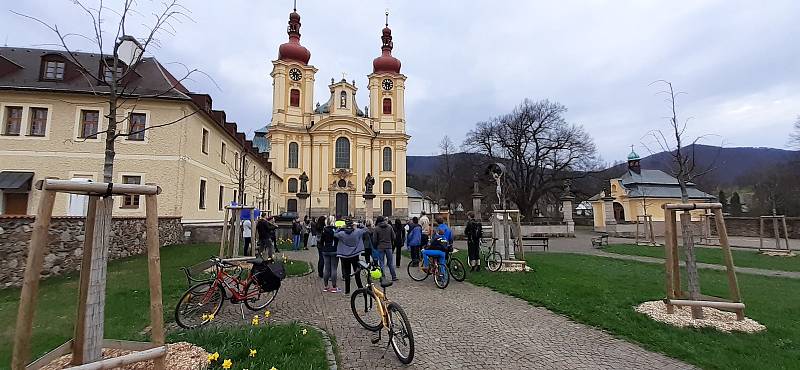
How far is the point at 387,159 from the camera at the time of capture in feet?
184

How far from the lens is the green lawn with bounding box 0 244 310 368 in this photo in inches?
218

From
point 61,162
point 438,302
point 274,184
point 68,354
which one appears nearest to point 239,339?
point 68,354

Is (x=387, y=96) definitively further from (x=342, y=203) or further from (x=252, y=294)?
(x=252, y=294)

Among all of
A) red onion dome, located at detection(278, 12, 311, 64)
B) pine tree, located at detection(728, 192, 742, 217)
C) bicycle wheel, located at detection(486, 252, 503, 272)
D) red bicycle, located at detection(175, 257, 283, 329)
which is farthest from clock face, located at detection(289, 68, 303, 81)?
pine tree, located at detection(728, 192, 742, 217)

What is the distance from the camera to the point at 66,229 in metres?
10.8

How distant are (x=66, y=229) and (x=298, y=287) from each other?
6.81 meters

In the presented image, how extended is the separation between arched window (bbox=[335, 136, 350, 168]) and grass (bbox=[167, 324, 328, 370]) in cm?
4875

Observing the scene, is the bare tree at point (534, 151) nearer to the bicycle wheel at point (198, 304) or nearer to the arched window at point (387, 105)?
the arched window at point (387, 105)

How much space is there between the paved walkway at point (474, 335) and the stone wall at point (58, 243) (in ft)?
19.2

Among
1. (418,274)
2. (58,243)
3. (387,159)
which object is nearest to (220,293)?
(418,274)

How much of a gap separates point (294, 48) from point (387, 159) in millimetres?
20841

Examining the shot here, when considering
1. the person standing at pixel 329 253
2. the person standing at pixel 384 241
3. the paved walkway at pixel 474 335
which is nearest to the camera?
the paved walkway at pixel 474 335

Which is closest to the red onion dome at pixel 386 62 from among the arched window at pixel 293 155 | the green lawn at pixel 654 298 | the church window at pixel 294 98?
the church window at pixel 294 98

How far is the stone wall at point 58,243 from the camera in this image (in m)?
9.03
